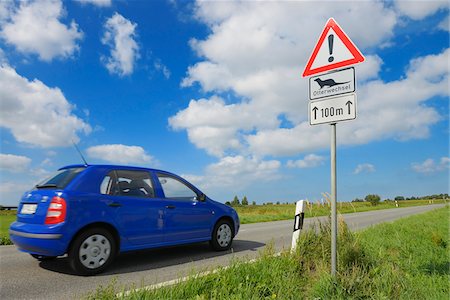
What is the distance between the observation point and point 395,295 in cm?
401

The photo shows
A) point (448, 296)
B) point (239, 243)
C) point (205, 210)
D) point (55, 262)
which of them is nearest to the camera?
point (448, 296)

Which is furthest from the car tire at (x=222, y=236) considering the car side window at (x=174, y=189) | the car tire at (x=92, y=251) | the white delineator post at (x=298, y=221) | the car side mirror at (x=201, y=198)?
the car tire at (x=92, y=251)

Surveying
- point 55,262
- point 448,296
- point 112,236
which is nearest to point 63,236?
point 112,236

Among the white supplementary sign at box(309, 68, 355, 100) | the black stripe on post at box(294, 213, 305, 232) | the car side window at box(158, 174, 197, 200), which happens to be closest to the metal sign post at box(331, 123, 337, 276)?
the white supplementary sign at box(309, 68, 355, 100)

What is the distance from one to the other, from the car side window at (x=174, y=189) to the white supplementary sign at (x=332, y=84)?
3249 mm

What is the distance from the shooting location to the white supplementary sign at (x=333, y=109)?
14.1 ft

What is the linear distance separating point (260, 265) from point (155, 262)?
7.58ft

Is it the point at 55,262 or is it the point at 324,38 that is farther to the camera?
the point at 55,262

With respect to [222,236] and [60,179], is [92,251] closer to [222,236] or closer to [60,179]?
[60,179]

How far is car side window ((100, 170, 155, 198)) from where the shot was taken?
5.82m

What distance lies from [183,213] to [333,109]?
3505 millimetres

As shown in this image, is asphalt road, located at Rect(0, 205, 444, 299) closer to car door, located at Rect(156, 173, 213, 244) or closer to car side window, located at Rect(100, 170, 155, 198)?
car door, located at Rect(156, 173, 213, 244)

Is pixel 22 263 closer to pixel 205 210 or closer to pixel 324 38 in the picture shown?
pixel 205 210

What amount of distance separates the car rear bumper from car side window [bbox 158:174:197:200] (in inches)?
79.0
